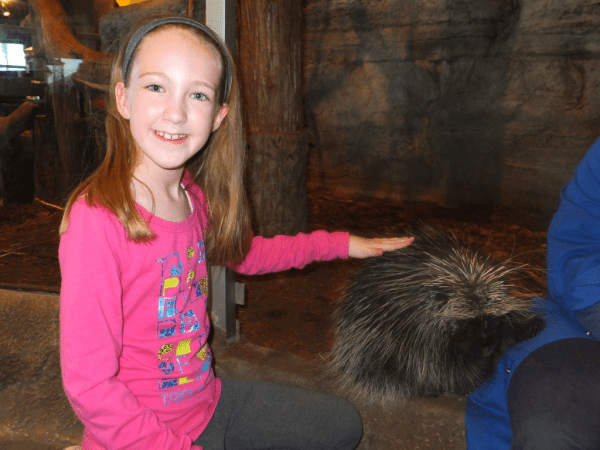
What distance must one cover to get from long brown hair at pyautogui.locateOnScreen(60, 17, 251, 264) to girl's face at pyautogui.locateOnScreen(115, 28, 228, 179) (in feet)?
0.12

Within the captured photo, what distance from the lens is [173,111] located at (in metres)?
1.11

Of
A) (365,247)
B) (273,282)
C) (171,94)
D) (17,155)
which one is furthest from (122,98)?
(273,282)

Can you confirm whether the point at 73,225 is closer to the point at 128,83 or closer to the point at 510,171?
the point at 128,83

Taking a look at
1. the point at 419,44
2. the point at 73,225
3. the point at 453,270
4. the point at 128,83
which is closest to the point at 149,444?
the point at 73,225

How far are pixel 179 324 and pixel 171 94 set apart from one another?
51 cm

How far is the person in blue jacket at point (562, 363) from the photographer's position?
1.13 metres

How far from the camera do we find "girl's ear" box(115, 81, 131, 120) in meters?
1.18

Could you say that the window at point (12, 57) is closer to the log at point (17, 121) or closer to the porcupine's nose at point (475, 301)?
the log at point (17, 121)

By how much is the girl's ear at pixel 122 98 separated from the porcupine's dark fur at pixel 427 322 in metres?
1.03

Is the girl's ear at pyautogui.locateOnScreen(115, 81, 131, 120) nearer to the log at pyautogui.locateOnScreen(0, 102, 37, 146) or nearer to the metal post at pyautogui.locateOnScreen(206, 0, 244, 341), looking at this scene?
the metal post at pyautogui.locateOnScreen(206, 0, 244, 341)

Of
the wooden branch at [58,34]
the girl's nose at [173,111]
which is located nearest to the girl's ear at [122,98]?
the girl's nose at [173,111]

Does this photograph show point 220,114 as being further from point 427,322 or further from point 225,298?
point 225,298

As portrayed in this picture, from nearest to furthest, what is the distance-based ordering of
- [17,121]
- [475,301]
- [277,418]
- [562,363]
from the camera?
[562,363]
[277,418]
[475,301]
[17,121]

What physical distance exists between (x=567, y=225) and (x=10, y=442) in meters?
2.00
